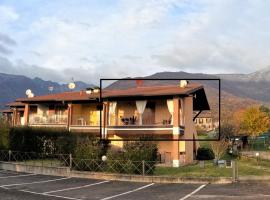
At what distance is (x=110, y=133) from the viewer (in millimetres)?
34188

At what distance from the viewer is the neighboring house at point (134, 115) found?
32.2 m

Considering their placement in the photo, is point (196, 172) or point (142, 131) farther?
point (142, 131)

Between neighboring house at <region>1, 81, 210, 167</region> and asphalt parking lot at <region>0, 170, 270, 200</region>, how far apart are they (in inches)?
369

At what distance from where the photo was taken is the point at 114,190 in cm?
1866

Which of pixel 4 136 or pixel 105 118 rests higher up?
pixel 105 118

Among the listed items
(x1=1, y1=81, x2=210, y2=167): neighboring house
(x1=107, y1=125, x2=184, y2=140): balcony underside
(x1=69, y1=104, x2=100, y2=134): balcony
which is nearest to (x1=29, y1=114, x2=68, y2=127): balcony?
(x1=1, y1=81, x2=210, y2=167): neighboring house

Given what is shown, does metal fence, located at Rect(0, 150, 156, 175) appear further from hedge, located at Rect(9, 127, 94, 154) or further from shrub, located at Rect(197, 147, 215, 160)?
shrub, located at Rect(197, 147, 215, 160)

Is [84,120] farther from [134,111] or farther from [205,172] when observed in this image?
[205,172]

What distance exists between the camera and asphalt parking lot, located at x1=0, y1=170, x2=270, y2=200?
16.8 metres

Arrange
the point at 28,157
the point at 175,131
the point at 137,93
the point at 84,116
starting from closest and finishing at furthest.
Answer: the point at 28,157 → the point at 175,131 → the point at 137,93 → the point at 84,116

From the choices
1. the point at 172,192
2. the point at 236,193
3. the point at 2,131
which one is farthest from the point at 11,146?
the point at 236,193

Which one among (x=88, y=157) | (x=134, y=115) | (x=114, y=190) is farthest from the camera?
(x=134, y=115)

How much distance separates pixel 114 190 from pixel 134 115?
659 inches

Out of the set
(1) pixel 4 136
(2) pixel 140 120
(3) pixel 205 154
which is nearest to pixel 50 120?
(2) pixel 140 120
